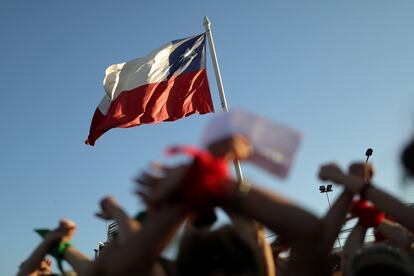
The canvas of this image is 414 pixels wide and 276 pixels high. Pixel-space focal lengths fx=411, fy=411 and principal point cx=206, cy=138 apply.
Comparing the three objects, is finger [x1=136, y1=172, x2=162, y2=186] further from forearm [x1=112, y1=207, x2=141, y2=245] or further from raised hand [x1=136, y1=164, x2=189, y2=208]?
forearm [x1=112, y1=207, x2=141, y2=245]

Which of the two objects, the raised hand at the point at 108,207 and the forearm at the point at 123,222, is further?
the raised hand at the point at 108,207

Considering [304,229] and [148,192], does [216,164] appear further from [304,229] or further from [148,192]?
[304,229]

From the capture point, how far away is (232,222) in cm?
222

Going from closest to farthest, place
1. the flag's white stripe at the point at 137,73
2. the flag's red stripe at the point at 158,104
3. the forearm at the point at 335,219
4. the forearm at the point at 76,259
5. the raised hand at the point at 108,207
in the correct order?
the forearm at the point at 335,219, the raised hand at the point at 108,207, the forearm at the point at 76,259, the flag's red stripe at the point at 158,104, the flag's white stripe at the point at 137,73

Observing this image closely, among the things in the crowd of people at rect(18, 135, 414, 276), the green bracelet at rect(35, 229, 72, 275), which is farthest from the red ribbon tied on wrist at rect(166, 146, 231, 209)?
the green bracelet at rect(35, 229, 72, 275)

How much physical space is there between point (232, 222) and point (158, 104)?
284 inches

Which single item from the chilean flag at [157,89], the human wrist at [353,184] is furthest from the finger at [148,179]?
the chilean flag at [157,89]

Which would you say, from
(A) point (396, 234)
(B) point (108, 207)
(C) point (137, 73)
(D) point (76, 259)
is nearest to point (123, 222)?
(B) point (108, 207)

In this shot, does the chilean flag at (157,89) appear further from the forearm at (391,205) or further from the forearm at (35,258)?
the forearm at (391,205)

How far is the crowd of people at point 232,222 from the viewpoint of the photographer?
133 centimetres

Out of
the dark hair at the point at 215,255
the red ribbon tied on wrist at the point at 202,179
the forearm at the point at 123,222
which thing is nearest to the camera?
the red ribbon tied on wrist at the point at 202,179

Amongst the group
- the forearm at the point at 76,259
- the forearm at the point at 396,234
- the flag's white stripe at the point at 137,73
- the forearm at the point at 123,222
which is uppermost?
the flag's white stripe at the point at 137,73

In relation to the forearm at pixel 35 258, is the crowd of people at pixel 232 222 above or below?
above

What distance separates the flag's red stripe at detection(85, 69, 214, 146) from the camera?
29.8ft
